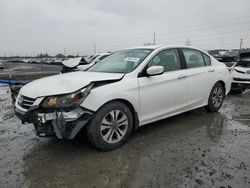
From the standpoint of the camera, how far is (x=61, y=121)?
9.52 ft

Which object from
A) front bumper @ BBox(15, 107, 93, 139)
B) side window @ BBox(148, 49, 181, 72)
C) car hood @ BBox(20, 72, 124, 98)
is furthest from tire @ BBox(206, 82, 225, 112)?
front bumper @ BBox(15, 107, 93, 139)

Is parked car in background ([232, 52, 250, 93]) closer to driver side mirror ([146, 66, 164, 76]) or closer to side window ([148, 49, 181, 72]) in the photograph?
side window ([148, 49, 181, 72])

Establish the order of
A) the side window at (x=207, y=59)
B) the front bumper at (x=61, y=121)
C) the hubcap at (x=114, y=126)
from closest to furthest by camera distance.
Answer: the front bumper at (x=61, y=121) < the hubcap at (x=114, y=126) < the side window at (x=207, y=59)

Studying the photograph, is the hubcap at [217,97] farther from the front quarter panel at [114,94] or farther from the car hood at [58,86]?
the car hood at [58,86]

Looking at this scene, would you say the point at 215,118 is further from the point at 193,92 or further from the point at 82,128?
the point at 82,128

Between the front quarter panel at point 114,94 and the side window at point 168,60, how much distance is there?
0.64 m

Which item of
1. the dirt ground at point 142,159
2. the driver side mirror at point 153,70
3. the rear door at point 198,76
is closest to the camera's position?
the dirt ground at point 142,159

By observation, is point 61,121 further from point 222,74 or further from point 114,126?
point 222,74

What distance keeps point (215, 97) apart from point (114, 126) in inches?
116

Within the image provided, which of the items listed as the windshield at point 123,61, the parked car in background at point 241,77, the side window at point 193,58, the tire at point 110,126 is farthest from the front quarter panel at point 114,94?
the parked car in background at point 241,77

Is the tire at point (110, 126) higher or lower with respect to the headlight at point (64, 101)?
lower

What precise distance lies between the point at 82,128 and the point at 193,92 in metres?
2.49

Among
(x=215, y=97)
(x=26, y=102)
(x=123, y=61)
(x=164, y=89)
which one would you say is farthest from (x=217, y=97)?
(x=26, y=102)

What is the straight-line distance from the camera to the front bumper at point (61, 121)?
291cm
